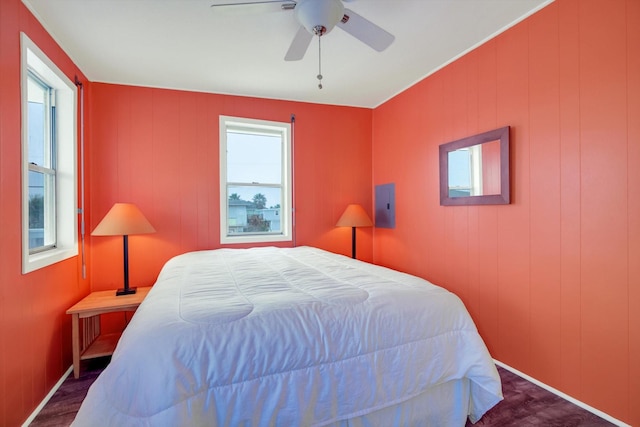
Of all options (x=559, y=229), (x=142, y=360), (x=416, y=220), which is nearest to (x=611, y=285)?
(x=559, y=229)

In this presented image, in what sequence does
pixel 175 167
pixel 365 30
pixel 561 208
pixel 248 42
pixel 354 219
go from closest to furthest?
pixel 365 30
pixel 561 208
pixel 248 42
pixel 175 167
pixel 354 219

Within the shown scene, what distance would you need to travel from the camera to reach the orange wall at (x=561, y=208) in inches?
63.4

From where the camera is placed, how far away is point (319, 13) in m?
1.60

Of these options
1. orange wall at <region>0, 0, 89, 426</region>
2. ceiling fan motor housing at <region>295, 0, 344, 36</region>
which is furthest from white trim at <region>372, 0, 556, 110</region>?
orange wall at <region>0, 0, 89, 426</region>

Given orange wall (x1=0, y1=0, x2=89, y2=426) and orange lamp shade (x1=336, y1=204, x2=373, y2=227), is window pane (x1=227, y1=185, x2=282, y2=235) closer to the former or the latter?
orange lamp shade (x1=336, y1=204, x2=373, y2=227)

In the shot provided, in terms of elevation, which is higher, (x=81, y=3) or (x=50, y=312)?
(x=81, y=3)

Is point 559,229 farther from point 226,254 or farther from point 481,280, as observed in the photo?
point 226,254

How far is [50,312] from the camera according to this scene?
6.79 ft

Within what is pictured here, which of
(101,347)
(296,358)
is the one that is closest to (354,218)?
(296,358)

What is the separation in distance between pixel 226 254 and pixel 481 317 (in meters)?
2.25

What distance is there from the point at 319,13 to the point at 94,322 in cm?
311

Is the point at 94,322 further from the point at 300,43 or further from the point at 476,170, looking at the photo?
the point at 476,170

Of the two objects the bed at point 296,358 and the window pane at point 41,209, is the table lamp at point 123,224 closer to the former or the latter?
the window pane at point 41,209

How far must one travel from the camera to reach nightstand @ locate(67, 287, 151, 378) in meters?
2.22
